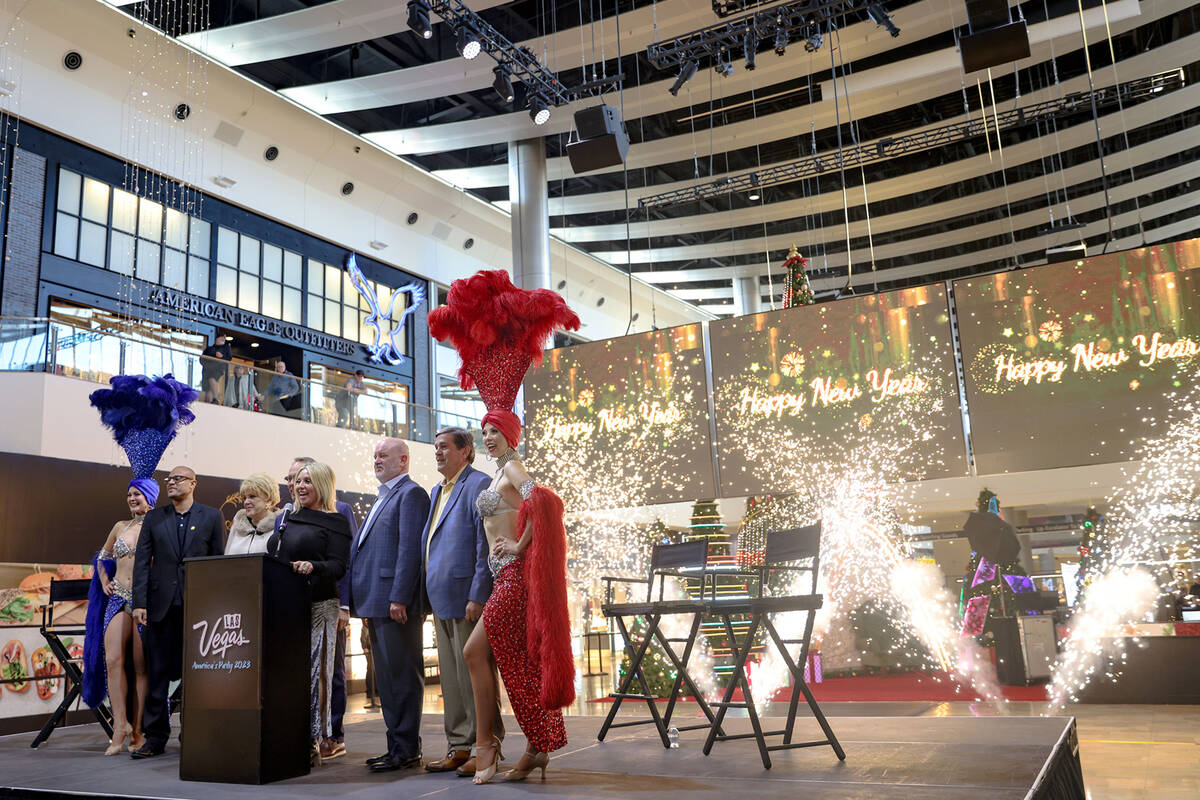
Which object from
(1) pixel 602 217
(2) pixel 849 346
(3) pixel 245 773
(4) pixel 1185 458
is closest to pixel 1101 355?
(4) pixel 1185 458

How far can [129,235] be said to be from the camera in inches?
483

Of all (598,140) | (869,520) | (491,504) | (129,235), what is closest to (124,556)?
(491,504)

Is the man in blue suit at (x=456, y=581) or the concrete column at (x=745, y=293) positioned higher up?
the concrete column at (x=745, y=293)

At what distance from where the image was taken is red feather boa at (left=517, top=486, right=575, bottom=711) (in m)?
3.30

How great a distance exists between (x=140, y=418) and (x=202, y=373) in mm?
4378

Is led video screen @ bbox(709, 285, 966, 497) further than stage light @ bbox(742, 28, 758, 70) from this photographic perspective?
No

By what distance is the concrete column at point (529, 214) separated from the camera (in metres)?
13.1

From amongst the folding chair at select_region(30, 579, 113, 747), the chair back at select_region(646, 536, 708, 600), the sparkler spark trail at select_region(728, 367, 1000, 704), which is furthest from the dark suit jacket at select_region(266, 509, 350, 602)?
the sparkler spark trail at select_region(728, 367, 1000, 704)

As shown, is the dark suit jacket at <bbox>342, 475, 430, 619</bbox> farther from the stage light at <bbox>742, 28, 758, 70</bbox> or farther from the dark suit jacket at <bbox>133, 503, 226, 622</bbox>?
the stage light at <bbox>742, 28, 758, 70</bbox>

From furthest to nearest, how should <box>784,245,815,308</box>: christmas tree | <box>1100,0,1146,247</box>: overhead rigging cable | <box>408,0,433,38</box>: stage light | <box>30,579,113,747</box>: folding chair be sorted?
<box>1100,0,1146,247</box>: overhead rigging cable → <box>408,0,433,38</box>: stage light → <box>784,245,815,308</box>: christmas tree → <box>30,579,113,747</box>: folding chair

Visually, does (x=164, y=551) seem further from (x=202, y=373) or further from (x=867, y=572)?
(x=867, y=572)

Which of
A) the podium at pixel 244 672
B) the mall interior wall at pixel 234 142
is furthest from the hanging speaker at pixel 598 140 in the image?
the podium at pixel 244 672

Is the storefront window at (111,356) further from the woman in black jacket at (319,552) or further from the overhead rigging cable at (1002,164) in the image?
the overhead rigging cable at (1002,164)

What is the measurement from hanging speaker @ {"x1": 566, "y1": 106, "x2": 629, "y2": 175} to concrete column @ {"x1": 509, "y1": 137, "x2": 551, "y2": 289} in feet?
13.1
